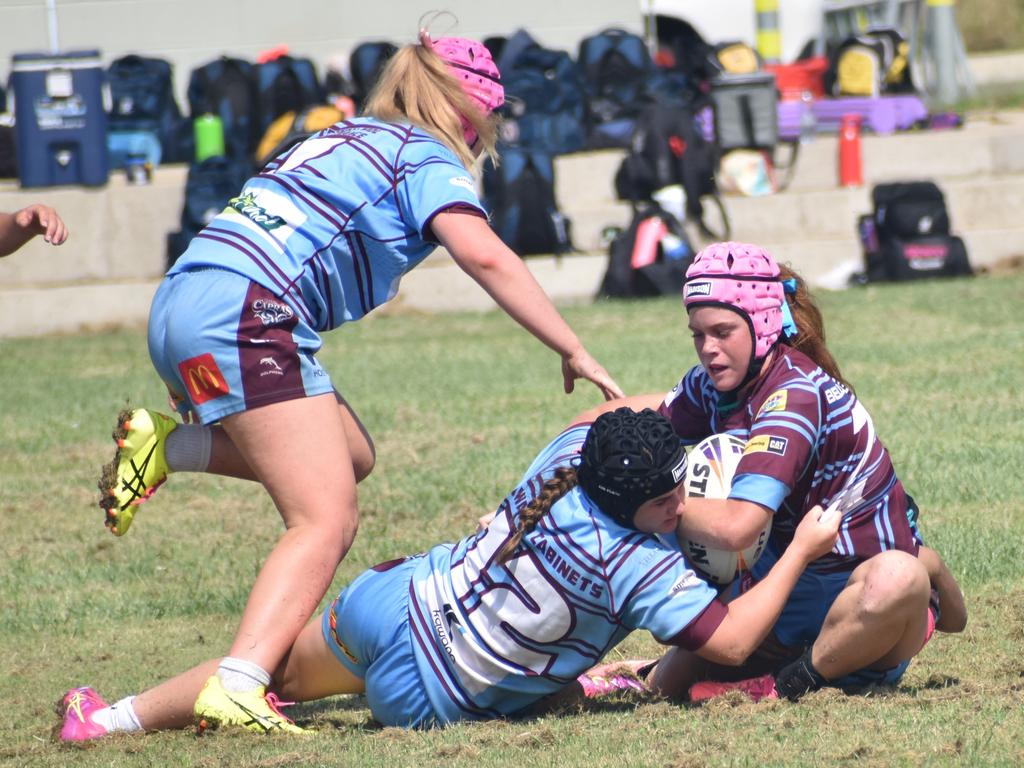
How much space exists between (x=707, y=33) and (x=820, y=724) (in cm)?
1603

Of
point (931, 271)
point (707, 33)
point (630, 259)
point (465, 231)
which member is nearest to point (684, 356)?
point (630, 259)

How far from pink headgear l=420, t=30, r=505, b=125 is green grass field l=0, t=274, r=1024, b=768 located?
1.77 metres

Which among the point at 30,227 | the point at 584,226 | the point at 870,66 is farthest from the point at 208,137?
the point at 30,227

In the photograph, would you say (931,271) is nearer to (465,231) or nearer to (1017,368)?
(1017,368)

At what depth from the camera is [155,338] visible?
428 centimetres

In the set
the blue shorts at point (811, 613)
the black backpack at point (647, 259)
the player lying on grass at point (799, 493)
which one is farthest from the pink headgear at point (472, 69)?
the black backpack at point (647, 259)

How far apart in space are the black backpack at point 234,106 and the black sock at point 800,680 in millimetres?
11543

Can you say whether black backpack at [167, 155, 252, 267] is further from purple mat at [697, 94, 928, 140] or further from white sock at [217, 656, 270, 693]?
white sock at [217, 656, 270, 693]

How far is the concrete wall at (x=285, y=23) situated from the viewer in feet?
56.3

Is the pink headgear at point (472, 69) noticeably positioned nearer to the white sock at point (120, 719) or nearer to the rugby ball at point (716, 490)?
the rugby ball at point (716, 490)

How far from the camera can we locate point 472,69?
4.52m

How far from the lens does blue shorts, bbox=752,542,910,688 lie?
4.15 meters

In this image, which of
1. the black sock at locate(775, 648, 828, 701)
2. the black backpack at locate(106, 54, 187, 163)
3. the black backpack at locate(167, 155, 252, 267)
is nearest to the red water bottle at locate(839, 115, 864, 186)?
the black backpack at locate(167, 155, 252, 267)

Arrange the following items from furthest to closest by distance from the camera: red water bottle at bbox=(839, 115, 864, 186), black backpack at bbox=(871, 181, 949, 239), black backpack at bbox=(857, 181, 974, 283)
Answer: red water bottle at bbox=(839, 115, 864, 186) → black backpack at bbox=(871, 181, 949, 239) → black backpack at bbox=(857, 181, 974, 283)
